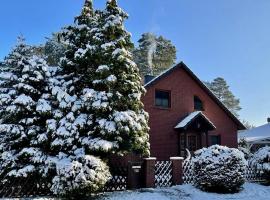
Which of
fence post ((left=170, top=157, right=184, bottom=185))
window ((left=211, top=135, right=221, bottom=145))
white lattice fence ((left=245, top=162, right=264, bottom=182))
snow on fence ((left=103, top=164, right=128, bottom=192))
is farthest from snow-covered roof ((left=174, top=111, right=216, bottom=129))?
snow on fence ((left=103, top=164, right=128, bottom=192))

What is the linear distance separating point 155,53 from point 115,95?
4799 centimetres

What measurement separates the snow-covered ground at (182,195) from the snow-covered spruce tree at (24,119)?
13.5 ft

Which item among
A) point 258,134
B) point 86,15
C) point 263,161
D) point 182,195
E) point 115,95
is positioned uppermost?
point 86,15

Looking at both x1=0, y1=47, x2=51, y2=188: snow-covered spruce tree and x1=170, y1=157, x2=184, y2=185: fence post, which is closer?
x1=0, y1=47, x2=51, y2=188: snow-covered spruce tree

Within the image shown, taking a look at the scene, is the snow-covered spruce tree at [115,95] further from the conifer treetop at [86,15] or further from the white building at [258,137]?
the white building at [258,137]

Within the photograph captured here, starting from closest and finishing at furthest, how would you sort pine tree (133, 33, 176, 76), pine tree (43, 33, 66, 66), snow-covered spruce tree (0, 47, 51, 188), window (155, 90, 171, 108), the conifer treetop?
snow-covered spruce tree (0, 47, 51, 188)
the conifer treetop
window (155, 90, 171, 108)
pine tree (43, 33, 66, 66)
pine tree (133, 33, 176, 76)

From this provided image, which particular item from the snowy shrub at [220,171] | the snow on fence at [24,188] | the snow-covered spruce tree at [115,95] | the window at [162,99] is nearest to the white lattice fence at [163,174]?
the snow-covered spruce tree at [115,95]

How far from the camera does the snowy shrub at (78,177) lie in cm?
1300

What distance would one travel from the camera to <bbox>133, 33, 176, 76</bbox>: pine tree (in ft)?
201

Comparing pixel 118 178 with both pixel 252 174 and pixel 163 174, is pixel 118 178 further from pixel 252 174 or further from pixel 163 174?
pixel 252 174

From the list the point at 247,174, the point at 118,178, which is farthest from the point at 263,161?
the point at 118,178

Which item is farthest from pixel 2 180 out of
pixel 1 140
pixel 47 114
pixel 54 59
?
pixel 54 59

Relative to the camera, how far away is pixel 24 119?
1577cm

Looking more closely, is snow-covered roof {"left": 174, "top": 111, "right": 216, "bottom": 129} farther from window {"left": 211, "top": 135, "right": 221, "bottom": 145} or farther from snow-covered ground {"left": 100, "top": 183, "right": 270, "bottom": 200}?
snow-covered ground {"left": 100, "top": 183, "right": 270, "bottom": 200}
